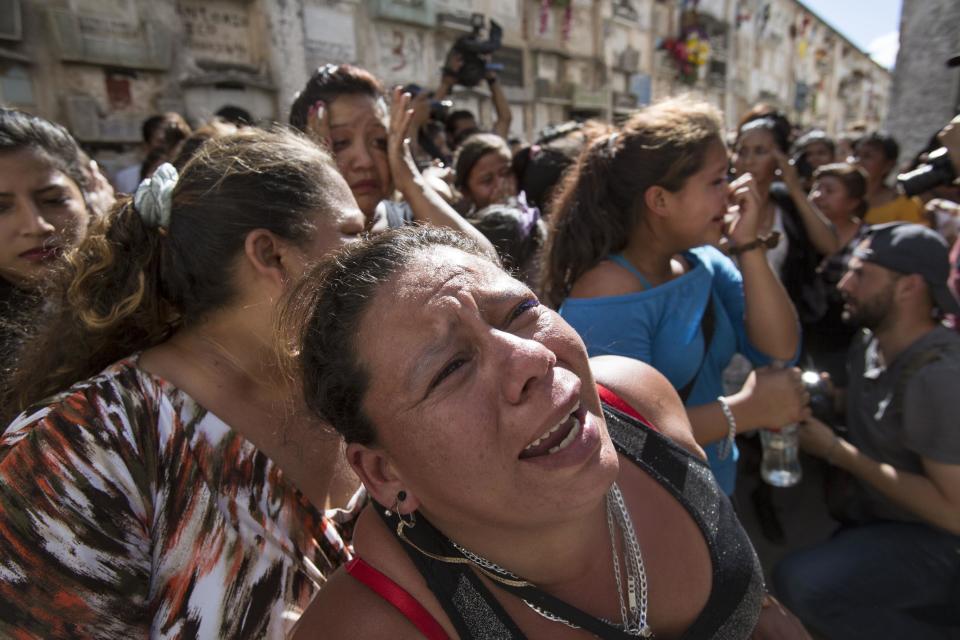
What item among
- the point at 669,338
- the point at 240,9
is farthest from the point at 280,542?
the point at 240,9

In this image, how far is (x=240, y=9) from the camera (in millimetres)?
6141

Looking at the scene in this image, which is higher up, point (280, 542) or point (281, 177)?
point (281, 177)

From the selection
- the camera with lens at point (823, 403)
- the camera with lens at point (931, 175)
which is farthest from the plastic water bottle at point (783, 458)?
the camera with lens at point (931, 175)

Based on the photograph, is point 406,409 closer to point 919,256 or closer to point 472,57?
point 919,256

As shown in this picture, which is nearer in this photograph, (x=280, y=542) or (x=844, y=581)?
(x=280, y=542)

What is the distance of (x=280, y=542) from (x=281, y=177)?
2.55ft

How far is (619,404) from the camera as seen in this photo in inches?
47.2

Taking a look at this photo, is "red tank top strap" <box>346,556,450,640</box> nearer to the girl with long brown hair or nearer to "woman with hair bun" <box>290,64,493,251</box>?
the girl with long brown hair

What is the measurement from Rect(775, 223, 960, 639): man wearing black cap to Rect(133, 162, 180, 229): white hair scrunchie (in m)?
2.24

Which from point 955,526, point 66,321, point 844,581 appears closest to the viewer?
point 66,321

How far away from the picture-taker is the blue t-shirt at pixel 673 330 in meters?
1.62

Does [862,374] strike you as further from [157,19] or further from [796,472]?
[157,19]

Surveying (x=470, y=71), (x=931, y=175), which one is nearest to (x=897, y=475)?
(x=931, y=175)

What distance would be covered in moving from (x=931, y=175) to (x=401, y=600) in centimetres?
247
